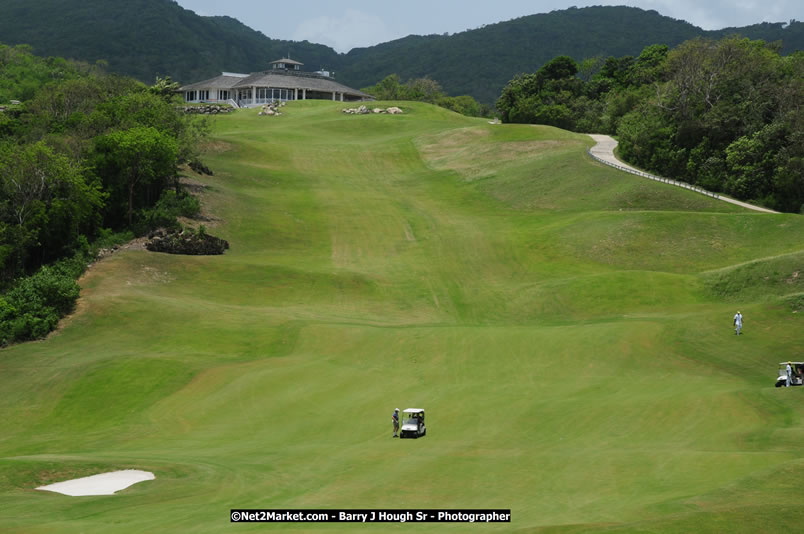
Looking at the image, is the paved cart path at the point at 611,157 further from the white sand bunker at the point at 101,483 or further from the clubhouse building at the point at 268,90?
the white sand bunker at the point at 101,483

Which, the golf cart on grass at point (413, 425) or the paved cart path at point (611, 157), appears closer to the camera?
the golf cart on grass at point (413, 425)

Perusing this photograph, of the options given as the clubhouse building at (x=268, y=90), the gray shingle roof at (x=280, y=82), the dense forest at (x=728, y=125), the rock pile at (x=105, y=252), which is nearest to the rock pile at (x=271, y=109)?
the clubhouse building at (x=268, y=90)

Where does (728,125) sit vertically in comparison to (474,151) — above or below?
above

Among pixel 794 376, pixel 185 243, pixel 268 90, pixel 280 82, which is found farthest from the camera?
pixel 280 82

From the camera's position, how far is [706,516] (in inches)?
798

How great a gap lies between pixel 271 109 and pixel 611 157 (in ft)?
242

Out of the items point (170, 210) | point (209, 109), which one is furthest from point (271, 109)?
point (170, 210)

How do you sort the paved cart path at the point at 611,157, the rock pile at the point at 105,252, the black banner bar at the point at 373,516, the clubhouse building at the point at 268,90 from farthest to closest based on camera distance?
1. the clubhouse building at the point at 268,90
2. the paved cart path at the point at 611,157
3. the rock pile at the point at 105,252
4. the black banner bar at the point at 373,516

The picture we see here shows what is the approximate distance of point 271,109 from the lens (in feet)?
524

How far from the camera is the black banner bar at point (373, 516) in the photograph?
75.5ft

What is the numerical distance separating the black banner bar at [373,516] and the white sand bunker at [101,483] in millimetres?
6119

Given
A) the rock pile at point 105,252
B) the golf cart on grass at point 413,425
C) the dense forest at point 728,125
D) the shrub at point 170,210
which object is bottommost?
the golf cart on grass at point 413,425

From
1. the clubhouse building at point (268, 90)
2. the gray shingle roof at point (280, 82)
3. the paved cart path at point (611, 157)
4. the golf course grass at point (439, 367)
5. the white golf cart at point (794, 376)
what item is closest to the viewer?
the golf course grass at point (439, 367)

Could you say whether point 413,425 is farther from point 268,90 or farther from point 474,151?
point 268,90
